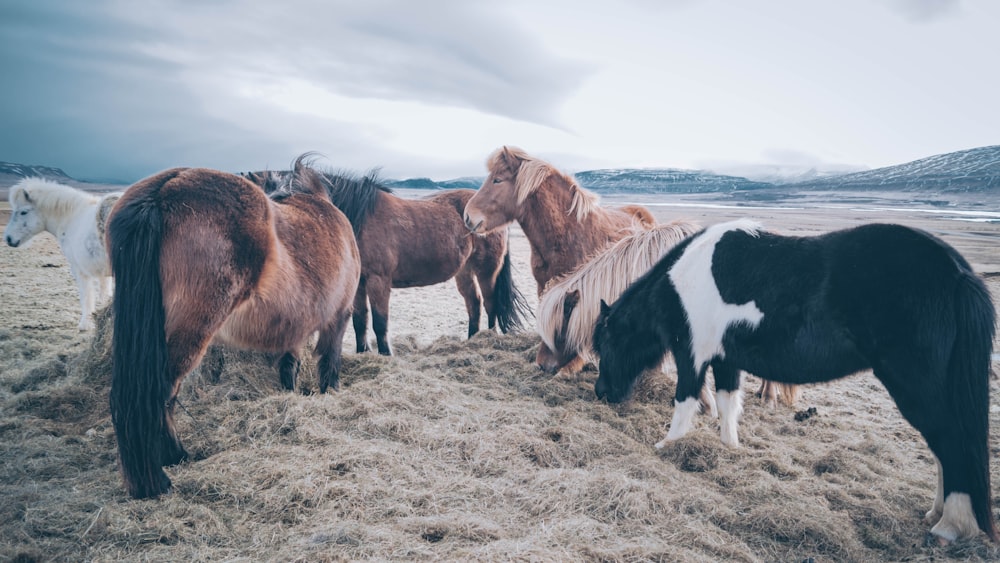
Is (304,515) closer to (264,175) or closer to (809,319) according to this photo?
(809,319)

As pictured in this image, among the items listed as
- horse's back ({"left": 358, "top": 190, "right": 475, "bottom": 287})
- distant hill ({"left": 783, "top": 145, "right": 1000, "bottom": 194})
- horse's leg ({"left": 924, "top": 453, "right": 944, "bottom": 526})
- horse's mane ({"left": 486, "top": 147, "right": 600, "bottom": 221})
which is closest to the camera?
horse's leg ({"left": 924, "top": 453, "right": 944, "bottom": 526})

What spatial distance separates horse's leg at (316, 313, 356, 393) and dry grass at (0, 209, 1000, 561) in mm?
251

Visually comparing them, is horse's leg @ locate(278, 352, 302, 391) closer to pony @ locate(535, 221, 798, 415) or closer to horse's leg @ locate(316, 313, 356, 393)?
horse's leg @ locate(316, 313, 356, 393)

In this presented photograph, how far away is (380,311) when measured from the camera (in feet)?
18.9

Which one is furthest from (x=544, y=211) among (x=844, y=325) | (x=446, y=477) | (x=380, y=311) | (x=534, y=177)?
(x=446, y=477)

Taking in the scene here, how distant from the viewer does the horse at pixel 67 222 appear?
6.78 metres

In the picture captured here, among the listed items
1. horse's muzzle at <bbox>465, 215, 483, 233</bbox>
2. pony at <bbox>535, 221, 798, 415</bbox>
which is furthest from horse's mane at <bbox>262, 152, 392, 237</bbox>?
pony at <bbox>535, 221, 798, 415</bbox>

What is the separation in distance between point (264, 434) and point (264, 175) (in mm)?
2416

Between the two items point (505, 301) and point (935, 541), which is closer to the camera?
point (935, 541)

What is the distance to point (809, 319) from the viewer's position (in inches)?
111

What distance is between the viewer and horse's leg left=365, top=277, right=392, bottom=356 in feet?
18.8

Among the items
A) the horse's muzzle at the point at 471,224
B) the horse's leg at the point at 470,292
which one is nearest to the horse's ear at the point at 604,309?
the horse's muzzle at the point at 471,224

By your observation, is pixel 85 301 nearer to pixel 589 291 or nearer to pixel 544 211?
pixel 544 211

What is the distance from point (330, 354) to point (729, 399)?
9.92ft
